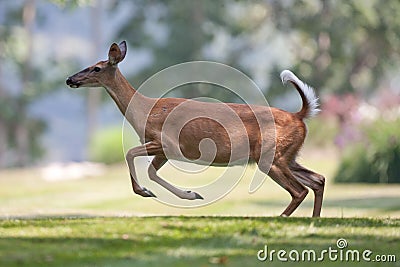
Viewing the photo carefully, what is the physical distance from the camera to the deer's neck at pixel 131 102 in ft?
30.9

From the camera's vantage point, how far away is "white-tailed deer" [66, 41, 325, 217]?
935cm

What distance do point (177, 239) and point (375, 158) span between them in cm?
1315

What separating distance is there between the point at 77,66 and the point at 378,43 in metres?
11.8

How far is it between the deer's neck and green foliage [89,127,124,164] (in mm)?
19835

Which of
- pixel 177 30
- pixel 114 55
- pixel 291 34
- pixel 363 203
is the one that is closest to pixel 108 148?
pixel 177 30

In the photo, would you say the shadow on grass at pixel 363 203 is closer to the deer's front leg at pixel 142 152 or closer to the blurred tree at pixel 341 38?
the deer's front leg at pixel 142 152

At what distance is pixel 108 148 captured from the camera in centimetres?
2994

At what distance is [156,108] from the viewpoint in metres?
9.41

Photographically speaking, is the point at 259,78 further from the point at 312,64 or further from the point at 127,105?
the point at 127,105

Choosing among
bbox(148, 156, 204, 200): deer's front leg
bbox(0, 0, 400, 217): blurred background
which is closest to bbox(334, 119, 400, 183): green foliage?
bbox(0, 0, 400, 217): blurred background

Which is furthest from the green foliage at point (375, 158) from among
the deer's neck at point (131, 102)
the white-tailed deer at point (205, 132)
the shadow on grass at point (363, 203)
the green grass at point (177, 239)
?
the green grass at point (177, 239)

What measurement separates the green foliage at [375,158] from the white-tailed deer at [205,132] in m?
10.4

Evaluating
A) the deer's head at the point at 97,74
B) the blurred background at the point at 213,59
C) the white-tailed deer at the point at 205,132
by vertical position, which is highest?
the blurred background at the point at 213,59

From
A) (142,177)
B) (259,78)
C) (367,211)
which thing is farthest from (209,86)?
(142,177)
